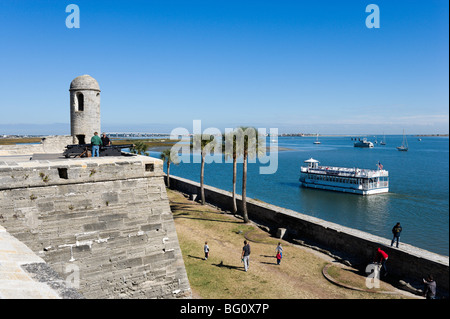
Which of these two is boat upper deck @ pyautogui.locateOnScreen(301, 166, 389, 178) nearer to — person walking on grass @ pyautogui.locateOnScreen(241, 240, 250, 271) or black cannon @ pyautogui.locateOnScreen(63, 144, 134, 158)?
person walking on grass @ pyautogui.locateOnScreen(241, 240, 250, 271)

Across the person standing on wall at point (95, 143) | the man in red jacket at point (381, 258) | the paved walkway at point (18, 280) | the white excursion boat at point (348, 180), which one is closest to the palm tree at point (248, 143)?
the man in red jacket at point (381, 258)

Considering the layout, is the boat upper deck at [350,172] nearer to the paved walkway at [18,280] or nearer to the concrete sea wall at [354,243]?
the concrete sea wall at [354,243]

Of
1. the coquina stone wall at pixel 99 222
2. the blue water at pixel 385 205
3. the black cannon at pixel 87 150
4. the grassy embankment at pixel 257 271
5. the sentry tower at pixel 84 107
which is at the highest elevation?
the sentry tower at pixel 84 107

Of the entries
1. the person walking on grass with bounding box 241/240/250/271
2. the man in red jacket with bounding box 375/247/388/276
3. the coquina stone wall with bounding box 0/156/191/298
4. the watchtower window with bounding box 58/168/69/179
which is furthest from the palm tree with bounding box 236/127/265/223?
the watchtower window with bounding box 58/168/69/179

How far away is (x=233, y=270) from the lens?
14.7 meters

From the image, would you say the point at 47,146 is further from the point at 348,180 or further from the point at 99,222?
the point at 348,180

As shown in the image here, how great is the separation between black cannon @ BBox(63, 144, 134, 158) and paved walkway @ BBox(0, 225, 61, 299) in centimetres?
674

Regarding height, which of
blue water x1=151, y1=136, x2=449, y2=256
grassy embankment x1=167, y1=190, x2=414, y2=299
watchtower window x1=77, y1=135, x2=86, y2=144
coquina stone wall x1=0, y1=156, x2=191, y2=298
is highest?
watchtower window x1=77, y1=135, x2=86, y2=144

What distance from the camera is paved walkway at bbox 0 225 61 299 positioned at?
9.81 feet

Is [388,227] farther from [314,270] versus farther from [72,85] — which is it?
[72,85]

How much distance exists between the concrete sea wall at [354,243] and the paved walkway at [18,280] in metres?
15.5

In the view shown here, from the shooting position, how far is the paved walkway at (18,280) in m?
2.99

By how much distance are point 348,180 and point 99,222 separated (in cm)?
4611
